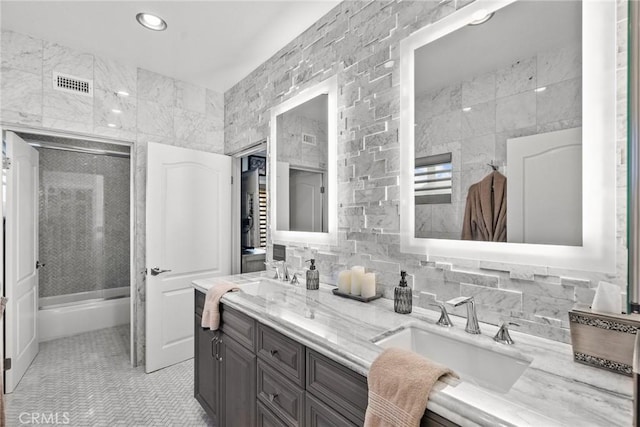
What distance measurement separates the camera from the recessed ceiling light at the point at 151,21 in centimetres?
211

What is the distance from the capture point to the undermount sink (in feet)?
3.38

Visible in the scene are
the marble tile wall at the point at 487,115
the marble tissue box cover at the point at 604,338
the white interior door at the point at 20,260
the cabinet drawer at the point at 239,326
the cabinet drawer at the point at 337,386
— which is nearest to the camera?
the marble tissue box cover at the point at 604,338

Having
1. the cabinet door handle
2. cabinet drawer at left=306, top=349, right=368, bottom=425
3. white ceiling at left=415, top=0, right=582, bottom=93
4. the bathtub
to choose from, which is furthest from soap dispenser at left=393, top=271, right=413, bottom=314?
the bathtub

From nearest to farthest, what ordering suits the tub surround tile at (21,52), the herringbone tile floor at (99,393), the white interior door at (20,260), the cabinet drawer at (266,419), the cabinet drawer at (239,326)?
the cabinet drawer at (266,419) → the cabinet drawer at (239,326) → the herringbone tile floor at (99,393) → the tub surround tile at (21,52) → the white interior door at (20,260)

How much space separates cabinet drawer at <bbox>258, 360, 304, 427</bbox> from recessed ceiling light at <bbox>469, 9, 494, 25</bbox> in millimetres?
1672

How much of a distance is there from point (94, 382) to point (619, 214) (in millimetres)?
3472

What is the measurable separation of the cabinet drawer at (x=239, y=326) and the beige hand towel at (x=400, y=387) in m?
0.81

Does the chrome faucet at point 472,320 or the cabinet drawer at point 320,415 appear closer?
the cabinet drawer at point 320,415

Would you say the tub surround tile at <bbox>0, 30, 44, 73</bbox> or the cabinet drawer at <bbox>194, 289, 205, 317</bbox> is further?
the tub surround tile at <bbox>0, 30, 44, 73</bbox>

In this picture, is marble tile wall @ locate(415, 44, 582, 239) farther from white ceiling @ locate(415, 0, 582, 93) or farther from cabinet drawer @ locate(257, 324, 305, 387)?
cabinet drawer @ locate(257, 324, 305, 387)

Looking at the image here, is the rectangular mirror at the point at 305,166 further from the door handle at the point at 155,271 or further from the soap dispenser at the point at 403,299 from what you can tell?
the door handle at the point at 155,271

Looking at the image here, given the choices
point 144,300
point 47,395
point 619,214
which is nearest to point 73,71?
point 144,300

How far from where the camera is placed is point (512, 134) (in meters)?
1.20

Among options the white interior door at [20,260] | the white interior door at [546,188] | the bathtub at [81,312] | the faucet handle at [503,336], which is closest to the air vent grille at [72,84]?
the white interior door at [20,260]
